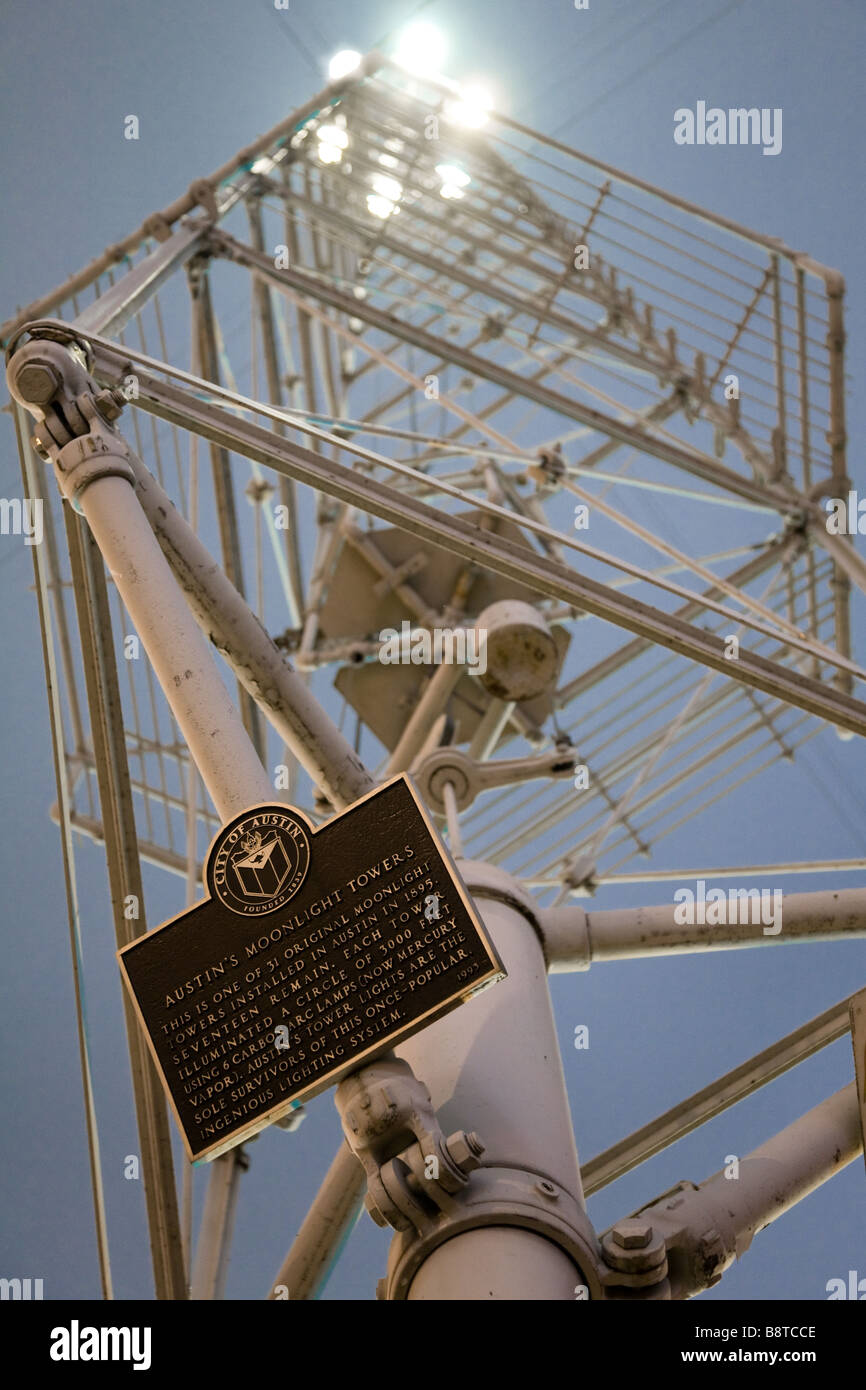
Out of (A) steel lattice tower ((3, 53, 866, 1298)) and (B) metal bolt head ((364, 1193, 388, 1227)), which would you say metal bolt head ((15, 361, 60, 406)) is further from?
(B) metal bolt head ((364, 1193, 388, 1227))

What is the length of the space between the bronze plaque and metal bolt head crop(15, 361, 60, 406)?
113 inches

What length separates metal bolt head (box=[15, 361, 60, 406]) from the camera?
789cm

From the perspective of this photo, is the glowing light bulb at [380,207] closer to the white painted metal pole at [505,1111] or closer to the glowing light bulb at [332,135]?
the glowing light bulb at [332,135]

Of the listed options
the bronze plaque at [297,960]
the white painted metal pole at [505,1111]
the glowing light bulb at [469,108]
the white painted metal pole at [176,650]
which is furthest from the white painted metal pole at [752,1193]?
the glowing light bulb at [469,108]

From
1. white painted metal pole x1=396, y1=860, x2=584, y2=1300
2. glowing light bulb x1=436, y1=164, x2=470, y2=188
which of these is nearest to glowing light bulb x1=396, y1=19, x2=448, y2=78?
glowing light bulb x1=436, y1=164, x2=470, y2=188

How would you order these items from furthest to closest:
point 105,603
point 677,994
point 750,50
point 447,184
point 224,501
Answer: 1. point 677,994
2. point 750,50
3. point 447,184
4. point 224,501
5. point 105,603

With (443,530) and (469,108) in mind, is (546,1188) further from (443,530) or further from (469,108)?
(469,108)

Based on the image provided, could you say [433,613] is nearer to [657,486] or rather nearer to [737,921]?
[657,486]

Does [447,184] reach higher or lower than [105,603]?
higher

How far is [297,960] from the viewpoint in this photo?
6066mm

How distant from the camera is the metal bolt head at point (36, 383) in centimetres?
789

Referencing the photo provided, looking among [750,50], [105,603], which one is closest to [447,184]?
[105,603]
